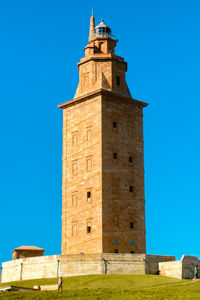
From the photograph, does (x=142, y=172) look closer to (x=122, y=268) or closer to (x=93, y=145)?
(x=93, y=145)

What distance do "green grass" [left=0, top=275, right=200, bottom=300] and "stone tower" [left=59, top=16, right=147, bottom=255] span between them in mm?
7285

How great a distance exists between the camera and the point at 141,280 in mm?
50375

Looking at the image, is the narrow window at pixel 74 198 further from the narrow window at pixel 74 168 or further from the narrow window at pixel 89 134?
the narrow window at pixel 89 134

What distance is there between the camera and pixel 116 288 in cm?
4600

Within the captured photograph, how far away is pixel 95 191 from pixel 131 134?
8.58 meters

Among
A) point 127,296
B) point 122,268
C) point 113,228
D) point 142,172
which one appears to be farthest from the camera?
point 142,172

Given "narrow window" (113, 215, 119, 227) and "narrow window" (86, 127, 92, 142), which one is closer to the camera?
"narrow window" (113, 215, 119, 227)

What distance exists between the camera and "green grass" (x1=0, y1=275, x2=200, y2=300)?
4103 cm

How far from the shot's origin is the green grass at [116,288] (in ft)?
135

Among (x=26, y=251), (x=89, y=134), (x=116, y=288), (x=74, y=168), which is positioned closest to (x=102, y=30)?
(x=89, y=134)

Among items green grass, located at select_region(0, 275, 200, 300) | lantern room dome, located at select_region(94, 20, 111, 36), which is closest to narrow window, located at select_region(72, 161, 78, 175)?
green grass, located at select_region(0, 275, 200, 300)

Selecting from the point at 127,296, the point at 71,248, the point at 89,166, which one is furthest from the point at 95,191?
the point at 127,296

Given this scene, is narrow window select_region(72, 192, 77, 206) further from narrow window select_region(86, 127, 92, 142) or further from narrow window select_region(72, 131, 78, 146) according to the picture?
narrow window select_region(86, 127, 92, 142)

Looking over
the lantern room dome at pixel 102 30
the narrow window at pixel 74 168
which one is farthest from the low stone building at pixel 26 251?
the lantern room dome at pixel 102 30
